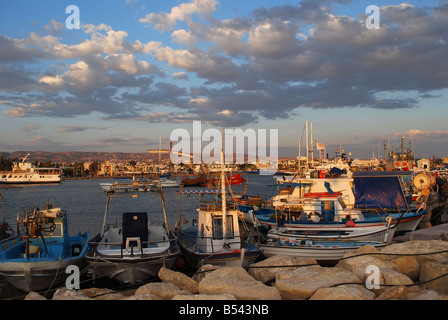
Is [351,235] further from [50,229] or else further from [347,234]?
[50,229]

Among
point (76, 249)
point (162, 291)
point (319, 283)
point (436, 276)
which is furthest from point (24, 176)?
point (436, 276)

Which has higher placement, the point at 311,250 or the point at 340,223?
the point at 340,223

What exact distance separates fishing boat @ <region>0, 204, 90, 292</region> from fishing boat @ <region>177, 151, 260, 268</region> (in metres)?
4.40

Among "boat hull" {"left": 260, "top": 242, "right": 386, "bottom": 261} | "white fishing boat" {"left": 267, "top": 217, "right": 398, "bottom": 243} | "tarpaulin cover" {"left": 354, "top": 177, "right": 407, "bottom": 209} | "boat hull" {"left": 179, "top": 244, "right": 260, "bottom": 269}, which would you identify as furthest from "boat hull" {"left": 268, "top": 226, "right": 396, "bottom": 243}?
"tarpaulin cover" {"left": 354, "top": 177, "right": 407, "bottom": 209}

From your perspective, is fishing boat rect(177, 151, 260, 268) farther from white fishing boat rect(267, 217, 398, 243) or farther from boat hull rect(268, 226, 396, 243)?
white fishing boat rect(267, 217, 398, 243)

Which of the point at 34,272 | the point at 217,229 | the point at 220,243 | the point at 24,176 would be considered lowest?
the point at 24,176

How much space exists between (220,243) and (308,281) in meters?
5.85

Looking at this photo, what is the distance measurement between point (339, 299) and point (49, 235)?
11668 mm

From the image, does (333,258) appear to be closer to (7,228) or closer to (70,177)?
(7,228)

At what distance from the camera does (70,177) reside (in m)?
191

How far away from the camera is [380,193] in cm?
2355

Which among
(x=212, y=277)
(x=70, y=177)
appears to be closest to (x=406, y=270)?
(x=212, y=277)

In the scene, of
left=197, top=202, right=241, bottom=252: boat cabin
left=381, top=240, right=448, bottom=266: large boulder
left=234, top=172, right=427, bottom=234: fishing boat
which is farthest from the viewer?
left=234, top=172, right=427, bottom=234: fishing boat

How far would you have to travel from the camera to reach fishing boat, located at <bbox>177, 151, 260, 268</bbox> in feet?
49.4
